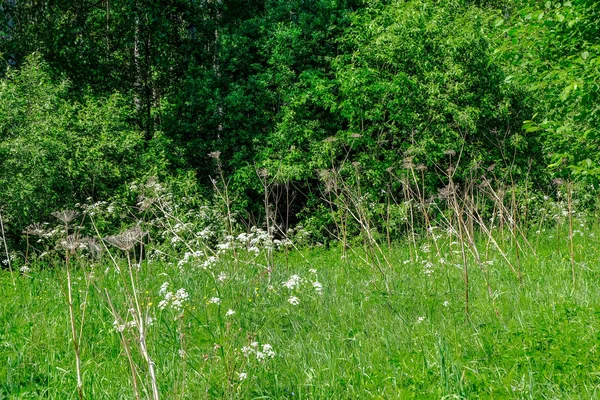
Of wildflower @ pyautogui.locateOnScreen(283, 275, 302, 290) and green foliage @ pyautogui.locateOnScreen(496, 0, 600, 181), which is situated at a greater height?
green foliage @ pyautogui.locateOnScreen(496, 0, 600, 181)

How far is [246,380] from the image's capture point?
3625 mm

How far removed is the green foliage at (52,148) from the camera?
10.9 metres

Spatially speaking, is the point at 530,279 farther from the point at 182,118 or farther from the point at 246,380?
the point at 182,118

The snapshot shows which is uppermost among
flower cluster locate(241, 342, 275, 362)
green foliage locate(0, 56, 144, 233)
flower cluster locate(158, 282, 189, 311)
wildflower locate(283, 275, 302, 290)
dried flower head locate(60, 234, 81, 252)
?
dried flower head locate(60, 234, 81, 252)

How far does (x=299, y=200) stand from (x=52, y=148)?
21.6ft

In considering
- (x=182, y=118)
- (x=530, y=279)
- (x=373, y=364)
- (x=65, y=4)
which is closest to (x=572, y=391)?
(x=373, y=364)

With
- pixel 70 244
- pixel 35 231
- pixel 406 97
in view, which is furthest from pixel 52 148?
pixel 70 244

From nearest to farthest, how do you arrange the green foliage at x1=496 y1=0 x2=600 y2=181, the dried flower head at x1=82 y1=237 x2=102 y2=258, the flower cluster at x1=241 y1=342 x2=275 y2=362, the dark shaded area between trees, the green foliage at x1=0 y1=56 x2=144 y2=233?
the flower cluster at x1=241 y1=342 x2=275 y2=362 < the dried flower head at x1=82 y1=237 x2=102 y2=258 < the green foliage at x1=496 y1=0 x2=600 y2=181 < the green foliage at x1=0 y1=56 x2=144 y2=233 < the dark shaded area between trees

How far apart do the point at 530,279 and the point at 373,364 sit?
2.74 meters

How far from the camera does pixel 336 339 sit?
463cm

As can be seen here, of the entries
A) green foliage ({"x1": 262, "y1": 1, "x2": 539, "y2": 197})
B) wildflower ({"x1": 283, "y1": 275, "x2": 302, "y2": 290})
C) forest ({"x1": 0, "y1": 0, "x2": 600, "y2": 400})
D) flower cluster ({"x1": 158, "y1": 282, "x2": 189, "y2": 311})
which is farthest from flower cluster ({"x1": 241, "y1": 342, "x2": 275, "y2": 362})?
green foliage ({"x1": 262, "y1": 1, "x2": 539, "y2": 197})

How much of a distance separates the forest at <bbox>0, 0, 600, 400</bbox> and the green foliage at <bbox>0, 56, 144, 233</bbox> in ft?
0.19

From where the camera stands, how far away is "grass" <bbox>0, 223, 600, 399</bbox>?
3600 mm

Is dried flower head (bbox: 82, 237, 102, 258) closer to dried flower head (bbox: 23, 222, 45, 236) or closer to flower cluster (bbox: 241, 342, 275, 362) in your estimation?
dried flower head (bbox: 23, 222, 45, 236)
